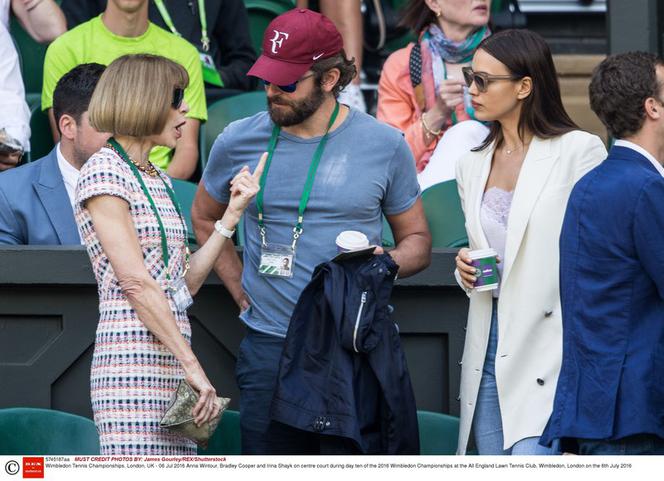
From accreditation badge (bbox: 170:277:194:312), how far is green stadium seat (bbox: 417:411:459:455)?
0.97m

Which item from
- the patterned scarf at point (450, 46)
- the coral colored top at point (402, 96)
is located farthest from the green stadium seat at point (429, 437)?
the patterned scarf at point (450, 46)

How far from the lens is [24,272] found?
14.9 feet

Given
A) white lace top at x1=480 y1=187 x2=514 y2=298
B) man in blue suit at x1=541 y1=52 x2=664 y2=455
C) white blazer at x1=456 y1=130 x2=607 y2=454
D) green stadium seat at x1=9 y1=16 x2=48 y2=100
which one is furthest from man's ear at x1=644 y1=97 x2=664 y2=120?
green stadium seat at x1=9 y1=16 x2=48 y2=100

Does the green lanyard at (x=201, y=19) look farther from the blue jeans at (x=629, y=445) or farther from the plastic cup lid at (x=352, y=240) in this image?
the blue jeans at (x=629, y=445)

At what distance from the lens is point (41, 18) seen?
6.42m

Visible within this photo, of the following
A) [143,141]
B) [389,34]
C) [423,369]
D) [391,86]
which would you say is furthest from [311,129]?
[389,34]

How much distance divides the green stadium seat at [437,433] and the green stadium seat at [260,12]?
359 cm

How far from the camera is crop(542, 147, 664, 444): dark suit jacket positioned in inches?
128

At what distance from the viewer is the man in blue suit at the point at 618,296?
10.7 ft

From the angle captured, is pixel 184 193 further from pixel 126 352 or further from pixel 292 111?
pixel 126 352

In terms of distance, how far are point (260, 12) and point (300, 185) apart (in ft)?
12.0

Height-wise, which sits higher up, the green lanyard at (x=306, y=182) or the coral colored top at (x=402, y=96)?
the green lanyard at (x=306, y=182)

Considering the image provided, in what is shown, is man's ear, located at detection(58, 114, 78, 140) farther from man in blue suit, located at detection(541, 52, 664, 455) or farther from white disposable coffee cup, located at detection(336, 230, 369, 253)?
man in blue suit, located at detection(541, 52, 664, 455)

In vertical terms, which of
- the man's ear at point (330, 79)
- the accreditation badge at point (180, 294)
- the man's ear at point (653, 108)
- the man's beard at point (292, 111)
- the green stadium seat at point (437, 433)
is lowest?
the green stadium seat at point (437, 433)
